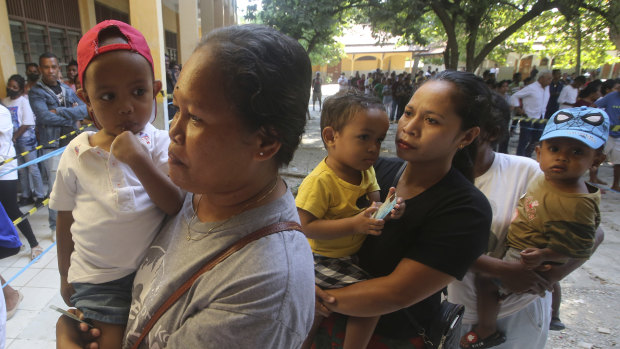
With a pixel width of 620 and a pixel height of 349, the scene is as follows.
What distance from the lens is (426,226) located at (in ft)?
4.24

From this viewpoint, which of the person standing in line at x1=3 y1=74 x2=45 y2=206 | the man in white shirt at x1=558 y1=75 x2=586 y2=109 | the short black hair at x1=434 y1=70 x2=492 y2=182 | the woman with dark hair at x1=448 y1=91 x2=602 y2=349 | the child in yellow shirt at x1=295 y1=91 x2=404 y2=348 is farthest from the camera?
the man in white shirt at x1=558 y1=75 x2=586 y2=109

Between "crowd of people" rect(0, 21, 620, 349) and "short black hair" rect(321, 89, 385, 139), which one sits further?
"short black hair" rect(321, 89, 385, 139)

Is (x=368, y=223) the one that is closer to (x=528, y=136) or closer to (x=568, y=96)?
(x=528, y=136)

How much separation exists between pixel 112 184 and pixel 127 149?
0.56 feet

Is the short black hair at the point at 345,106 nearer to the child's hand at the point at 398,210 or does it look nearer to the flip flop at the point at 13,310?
the child's hand at the point at 398,210

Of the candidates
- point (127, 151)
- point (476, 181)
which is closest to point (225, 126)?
point (127, 151)

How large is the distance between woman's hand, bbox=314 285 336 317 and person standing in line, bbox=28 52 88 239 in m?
5.21

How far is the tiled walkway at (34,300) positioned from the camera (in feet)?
9.52

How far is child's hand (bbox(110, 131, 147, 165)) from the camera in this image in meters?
1.23

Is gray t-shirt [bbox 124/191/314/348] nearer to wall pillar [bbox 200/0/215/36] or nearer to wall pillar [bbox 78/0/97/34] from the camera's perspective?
wall pillar [bbox 78/0/97/34]

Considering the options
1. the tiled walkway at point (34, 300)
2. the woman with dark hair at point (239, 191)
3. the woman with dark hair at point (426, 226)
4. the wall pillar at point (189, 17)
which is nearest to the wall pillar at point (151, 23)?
the wall pillar at point (189, 17)

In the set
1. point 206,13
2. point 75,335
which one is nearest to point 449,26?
point 206,13

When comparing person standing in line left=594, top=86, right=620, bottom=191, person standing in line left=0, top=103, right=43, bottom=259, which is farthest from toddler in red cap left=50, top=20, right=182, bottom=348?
person standing in line left=594, top=86, right=620, bottom=191

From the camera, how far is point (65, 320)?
131 cm
